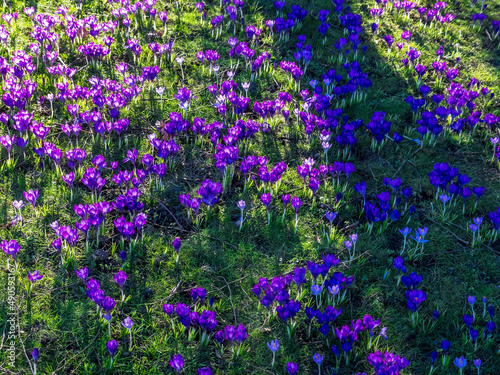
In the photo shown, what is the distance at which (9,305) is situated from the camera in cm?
335

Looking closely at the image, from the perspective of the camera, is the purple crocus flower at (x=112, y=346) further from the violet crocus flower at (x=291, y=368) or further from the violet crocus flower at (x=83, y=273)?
the violet crocus flower at (x=291, y=368)

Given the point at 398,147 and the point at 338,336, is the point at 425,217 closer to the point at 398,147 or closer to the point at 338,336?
the point at 398,147

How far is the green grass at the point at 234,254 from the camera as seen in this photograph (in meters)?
3.24

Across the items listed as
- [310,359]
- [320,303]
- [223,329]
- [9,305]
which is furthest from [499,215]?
[9,305]

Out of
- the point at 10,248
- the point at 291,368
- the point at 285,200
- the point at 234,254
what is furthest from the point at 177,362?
the point at 285,200

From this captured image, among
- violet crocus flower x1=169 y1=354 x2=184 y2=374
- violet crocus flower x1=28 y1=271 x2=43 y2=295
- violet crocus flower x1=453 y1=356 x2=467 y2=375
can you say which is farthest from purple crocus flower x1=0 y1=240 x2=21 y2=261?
violet crocus flower x1=453 y1=356 x2=467 y2=375

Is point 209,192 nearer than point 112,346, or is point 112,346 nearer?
point 112,346

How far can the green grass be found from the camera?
3.24 metres

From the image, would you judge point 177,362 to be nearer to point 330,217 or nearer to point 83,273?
point 83,273

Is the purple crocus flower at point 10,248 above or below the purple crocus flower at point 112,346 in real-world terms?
above

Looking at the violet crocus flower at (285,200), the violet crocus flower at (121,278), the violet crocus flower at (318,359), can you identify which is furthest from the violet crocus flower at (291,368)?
→ the violet crocus flower at (285,200)

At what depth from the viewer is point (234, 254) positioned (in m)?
3.92

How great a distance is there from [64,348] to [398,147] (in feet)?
12.2

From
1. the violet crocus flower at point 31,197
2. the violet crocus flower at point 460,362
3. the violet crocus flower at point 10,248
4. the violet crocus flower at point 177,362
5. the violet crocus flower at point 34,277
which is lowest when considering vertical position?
the violet crocus flower at point 177,362
